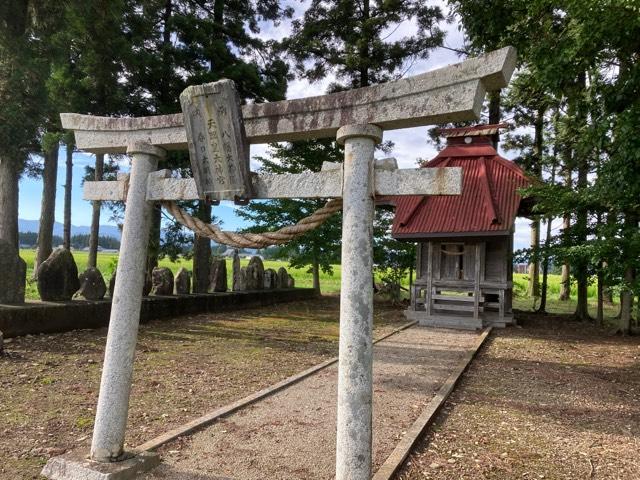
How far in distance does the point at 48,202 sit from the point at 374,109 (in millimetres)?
17037

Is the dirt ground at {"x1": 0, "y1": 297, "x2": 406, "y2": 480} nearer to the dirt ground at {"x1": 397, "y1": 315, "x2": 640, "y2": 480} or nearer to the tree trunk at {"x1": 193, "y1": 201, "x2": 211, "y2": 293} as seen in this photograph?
the dirt ground at {"x1": 397, "y1": 315, "x2": 640, "y2": 480}

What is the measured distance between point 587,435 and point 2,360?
7718 mm

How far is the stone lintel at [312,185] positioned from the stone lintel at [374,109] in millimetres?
361

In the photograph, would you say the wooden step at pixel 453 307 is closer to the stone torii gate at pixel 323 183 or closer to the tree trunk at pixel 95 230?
the stone torii gate at pixel 323 183

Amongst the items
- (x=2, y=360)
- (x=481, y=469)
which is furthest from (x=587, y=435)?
(x=2, y=360)

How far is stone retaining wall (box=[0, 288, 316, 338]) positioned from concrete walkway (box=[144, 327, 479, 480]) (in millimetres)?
5282

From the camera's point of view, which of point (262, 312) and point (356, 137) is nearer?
point (356, 137)

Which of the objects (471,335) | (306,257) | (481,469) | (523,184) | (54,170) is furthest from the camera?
(306,257)

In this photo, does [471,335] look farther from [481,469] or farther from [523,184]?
[481,469]

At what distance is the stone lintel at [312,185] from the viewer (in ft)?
10.5

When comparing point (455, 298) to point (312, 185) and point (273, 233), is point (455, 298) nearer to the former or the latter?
point (273, 233)

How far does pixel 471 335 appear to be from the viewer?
11.7m

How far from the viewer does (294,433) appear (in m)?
4.75

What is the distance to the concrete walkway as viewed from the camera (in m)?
3.90
